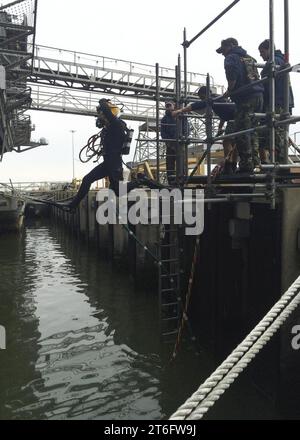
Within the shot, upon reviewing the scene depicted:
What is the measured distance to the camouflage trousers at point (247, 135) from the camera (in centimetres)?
589

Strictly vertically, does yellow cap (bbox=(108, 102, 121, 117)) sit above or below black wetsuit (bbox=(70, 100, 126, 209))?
above

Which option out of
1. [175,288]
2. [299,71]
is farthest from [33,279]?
[299,71]

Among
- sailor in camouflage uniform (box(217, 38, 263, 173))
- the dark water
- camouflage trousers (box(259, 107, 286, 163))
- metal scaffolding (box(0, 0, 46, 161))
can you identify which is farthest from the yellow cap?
metal scaffolding (box(0, 0, 46, 161))

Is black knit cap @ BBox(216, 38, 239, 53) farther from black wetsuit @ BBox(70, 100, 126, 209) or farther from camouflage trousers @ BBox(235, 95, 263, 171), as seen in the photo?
black wetsuit @ BBox(70, 100, 126, 209)

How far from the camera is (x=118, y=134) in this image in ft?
22.0

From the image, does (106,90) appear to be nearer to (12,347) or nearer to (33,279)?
(33,279)

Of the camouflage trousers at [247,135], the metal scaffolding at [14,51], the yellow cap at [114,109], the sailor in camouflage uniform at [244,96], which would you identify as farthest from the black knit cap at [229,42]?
the metal scaffolding at [14,51]

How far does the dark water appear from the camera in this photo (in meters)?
5.61

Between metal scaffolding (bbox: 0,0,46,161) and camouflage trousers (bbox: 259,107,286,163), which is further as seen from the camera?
metal scaffolding (bbox: 0,0,46,161)

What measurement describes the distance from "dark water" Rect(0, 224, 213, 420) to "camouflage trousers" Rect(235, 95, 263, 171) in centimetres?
330

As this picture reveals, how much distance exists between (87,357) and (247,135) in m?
4.72

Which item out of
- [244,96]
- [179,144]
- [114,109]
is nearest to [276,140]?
[244,96]

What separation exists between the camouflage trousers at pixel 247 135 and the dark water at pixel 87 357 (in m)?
3.30

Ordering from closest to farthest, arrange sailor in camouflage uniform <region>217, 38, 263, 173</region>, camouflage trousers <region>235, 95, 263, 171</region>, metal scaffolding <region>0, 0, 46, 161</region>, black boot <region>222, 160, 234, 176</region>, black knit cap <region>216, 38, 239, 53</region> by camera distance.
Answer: sailor in camouflage uniform <region>217, 38, 263, 173</region>, camouflage trousers <region>235, 95, 263, 171</region>, black knit cap <region>216, 38, 239, 53</region>, black boot <region>222, 160, 234, 176</region>, metal scaffolding <region>0, 0, 46, 161</region>
